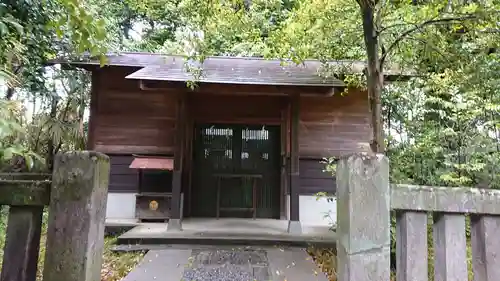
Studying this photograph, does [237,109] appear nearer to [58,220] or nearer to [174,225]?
[174,225]

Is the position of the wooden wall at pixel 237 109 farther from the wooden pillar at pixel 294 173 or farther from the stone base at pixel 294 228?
the stone base at pixel 294 228

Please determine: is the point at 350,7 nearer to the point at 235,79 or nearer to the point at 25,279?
the point at 235,79

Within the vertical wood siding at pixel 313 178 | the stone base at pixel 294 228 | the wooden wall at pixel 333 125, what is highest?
the wooden wall at pixel 333 125

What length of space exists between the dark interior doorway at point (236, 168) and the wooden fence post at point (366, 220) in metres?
5.15

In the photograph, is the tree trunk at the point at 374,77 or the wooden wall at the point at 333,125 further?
the wooden wall at the point at 333,125

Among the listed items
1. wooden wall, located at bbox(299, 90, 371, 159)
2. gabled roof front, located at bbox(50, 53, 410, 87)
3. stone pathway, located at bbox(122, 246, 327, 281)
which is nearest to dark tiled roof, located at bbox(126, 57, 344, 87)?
gabled roof front, located at bbox(50, 53, 410, 87)

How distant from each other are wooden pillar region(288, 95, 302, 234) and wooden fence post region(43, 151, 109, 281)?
3.83 metres

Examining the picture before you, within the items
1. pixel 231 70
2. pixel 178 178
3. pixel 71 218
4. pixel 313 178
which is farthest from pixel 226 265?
pixel 231 70

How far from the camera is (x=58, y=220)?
1394 millimetres

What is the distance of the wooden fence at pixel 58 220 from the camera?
54.4 inches

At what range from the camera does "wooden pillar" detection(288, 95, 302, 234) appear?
4.94 m

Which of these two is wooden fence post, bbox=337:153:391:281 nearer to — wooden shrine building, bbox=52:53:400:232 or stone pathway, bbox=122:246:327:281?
stone pathway, bbox=122:246:327:281

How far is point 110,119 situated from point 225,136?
220cm

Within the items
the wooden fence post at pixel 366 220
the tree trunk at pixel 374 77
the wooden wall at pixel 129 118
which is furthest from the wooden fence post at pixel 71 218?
the wooden wall at pixel 129 118
